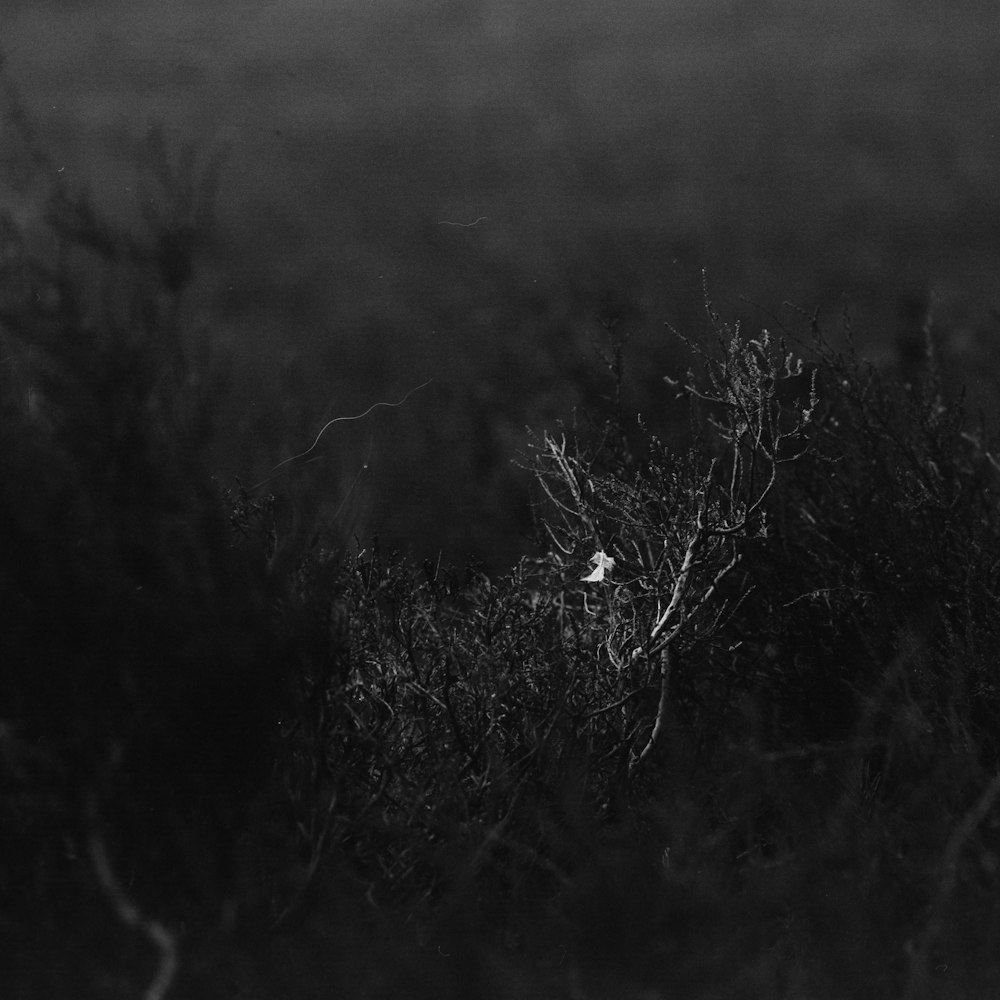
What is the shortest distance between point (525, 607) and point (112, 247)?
2.62 meters

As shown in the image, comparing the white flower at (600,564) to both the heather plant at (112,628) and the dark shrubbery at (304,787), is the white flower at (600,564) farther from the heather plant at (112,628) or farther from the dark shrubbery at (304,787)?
the heather plant at (112,628)

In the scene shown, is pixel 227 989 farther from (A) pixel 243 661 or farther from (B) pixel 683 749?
(B) pixel 683 749

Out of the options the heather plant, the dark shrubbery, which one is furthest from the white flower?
the heather plant

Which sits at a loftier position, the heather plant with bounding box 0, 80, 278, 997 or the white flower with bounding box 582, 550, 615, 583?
the heather plant with bounding box 0, 80, 278, 997

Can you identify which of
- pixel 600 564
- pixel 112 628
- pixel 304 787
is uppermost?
pixel 112 628

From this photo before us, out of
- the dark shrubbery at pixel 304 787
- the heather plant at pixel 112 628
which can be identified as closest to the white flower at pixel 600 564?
the dark shrubbery at pixel 304 787

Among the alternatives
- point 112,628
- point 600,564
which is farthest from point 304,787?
point 600,564

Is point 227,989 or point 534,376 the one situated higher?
point 227,989

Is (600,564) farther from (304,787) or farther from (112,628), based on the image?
(112,628)

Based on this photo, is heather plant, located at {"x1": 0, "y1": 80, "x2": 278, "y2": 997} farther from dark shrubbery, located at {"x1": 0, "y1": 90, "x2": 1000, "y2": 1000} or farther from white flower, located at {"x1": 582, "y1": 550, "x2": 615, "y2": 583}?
white flower, located at {"x1": 582, "y1": 550, "x2": 615, "y2": 583}

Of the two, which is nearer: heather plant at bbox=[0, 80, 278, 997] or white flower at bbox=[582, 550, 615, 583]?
heather plant at bbox=[0, 80, 278, 997]

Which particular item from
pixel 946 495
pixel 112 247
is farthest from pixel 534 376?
pixel 112 247

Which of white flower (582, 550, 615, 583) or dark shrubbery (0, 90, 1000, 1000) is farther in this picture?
white flower (582, 550, 615, 583)

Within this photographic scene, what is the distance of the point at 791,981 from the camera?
351 cm
